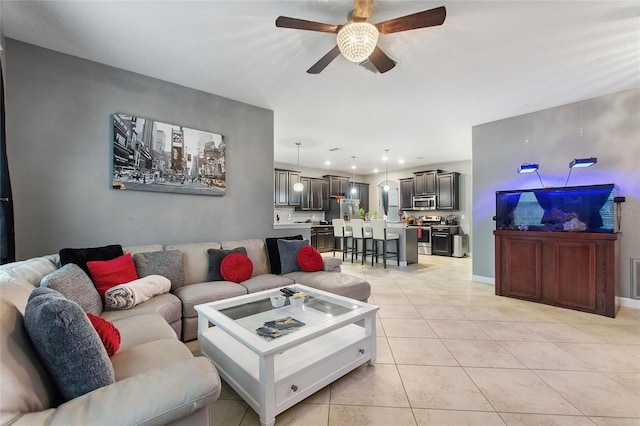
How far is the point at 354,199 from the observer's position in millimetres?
8883

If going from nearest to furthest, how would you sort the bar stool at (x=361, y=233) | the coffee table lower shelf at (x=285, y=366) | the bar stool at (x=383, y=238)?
the coffee table lower shelf at (x=285, y=366)
the bar stool at (x=383, y=238)
the bar stool at (x=361, y=233)

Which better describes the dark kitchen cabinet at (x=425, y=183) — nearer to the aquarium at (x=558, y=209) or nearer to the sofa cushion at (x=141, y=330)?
the aquarium at (x=558, y=209)

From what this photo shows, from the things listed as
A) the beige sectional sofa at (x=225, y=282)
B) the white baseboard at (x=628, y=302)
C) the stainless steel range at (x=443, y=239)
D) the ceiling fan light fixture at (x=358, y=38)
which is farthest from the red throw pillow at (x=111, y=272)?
the stainless steel range at (x=443, y=239)

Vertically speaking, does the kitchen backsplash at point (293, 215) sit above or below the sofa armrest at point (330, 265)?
above

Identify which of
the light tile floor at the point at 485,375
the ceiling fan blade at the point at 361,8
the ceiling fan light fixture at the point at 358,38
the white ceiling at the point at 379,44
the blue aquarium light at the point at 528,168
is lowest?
the light tile floor at the point at 485,375

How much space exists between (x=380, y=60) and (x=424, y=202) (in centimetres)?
638

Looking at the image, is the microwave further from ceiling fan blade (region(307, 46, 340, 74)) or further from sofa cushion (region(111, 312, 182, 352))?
sofa cushion (region(111, 312, 182, 352))

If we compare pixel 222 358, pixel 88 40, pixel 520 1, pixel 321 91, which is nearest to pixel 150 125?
pixel 88 40

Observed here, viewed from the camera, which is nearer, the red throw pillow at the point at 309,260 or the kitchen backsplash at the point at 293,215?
the red throw pillow at the point at 309,260

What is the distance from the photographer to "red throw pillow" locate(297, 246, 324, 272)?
3344mm

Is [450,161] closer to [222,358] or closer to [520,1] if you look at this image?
[520,1]

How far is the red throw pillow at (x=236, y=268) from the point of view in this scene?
287 centimetres

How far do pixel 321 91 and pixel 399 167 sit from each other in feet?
18.9

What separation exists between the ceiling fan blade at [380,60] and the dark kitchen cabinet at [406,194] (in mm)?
6443
